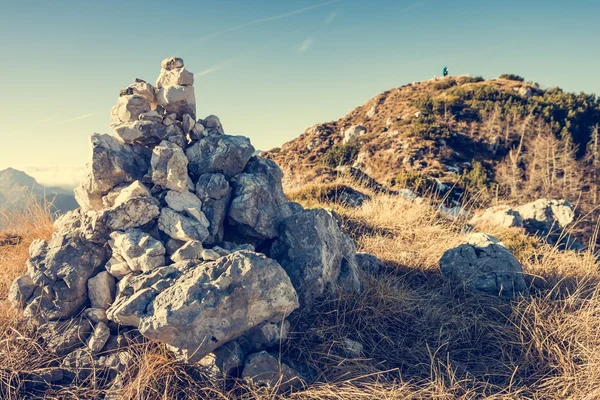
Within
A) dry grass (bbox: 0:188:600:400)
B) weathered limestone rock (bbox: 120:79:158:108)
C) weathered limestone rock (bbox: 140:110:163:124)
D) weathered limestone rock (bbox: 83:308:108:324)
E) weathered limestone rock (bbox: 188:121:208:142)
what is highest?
weathered limestone rock (bbox: 120:79:158:108)

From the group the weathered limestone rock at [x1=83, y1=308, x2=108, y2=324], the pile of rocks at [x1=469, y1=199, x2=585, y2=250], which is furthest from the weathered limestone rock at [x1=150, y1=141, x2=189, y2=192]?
the pile of rocks at [x1=469, y1=199, x2=585, y2=250]

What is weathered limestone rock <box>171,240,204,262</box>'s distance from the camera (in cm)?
398

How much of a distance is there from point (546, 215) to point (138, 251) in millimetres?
11497

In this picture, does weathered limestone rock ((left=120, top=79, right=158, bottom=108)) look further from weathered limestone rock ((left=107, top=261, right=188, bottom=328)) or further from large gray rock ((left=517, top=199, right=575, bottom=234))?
large gray rock ((left=517, top=199, right=575, bottom=234))

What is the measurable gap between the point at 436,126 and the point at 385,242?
795 inches

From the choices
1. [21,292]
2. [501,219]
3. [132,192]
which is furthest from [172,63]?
[501,219]

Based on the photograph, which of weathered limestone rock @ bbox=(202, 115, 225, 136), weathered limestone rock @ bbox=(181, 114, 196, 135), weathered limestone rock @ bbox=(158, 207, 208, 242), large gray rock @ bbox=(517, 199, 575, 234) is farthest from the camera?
large gray rock @ bbox=(517, 199, 575, 234)

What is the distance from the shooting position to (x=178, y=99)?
4992mm

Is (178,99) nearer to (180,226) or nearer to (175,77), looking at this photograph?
(175,77)

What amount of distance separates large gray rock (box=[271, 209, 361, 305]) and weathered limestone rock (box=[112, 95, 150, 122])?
2.40 metres

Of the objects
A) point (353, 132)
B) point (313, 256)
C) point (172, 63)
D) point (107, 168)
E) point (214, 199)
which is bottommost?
point (353, 132)

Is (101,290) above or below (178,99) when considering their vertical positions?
below

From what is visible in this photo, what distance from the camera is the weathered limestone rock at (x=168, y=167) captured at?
14.7ft

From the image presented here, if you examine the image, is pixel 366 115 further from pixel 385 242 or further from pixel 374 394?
pixel 374 394
